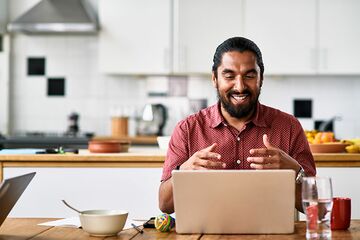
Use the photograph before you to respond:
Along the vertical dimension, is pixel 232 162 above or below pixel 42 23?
below

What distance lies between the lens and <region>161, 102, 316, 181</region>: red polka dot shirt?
2971 millimetres

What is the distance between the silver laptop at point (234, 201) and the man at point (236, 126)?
626 mm

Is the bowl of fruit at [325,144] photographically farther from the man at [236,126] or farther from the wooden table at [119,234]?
the wooden table at [119,234]

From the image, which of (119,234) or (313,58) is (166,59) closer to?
(313,58)

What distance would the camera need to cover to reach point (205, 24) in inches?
232

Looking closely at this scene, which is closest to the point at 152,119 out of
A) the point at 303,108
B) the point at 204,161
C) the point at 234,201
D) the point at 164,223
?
the point at 303,108

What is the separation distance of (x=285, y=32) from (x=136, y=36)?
1.28 m

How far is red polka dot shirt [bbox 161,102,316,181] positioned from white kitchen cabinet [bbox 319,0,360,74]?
9.71 ft

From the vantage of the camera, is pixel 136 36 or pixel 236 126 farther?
pixel 136 36

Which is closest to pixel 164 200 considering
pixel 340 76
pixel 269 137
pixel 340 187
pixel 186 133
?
pixel 186 133

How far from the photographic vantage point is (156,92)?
6.34 m

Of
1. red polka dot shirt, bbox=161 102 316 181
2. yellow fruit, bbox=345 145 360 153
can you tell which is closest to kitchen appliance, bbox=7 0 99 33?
yellow fruit, bbox=345 145 360 153

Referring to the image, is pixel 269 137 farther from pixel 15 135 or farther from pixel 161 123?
pixel 15 135

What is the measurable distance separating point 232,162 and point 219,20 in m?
3.10
